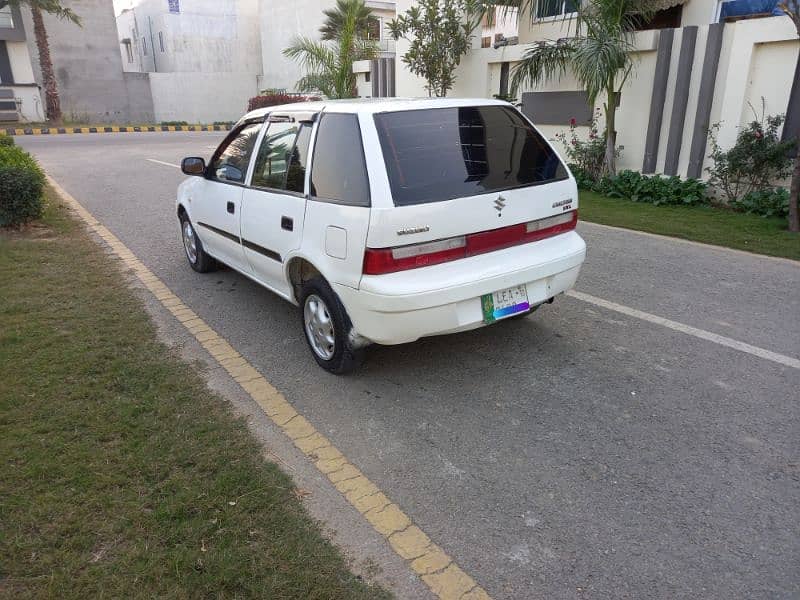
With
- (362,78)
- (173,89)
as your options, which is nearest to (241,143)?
(362,78)

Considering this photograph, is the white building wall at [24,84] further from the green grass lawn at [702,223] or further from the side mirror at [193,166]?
the side mirror at [193,166]

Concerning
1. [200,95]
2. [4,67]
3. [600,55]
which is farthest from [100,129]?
[600,55]

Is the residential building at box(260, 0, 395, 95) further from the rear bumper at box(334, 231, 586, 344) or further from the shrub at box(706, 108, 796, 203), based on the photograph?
the rear bumper at box(334, 231, 586, 344)

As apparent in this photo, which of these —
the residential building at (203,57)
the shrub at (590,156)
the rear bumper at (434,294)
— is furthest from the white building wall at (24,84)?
the rear bumper at (434,294)

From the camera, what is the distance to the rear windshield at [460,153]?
354 cm

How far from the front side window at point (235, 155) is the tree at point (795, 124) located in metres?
6.09

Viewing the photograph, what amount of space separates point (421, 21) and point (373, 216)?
37.1ft

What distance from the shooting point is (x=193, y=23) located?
34812 millimetres

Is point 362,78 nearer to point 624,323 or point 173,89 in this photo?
point 624,323

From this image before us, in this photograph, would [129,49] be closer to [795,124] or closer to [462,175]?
[795,124]

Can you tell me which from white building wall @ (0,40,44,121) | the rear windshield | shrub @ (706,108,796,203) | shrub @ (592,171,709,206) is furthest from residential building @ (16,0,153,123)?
the rear windshield

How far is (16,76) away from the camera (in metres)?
29.9

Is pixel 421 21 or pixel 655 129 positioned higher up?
pixel 421 21

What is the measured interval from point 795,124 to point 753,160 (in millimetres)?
690
